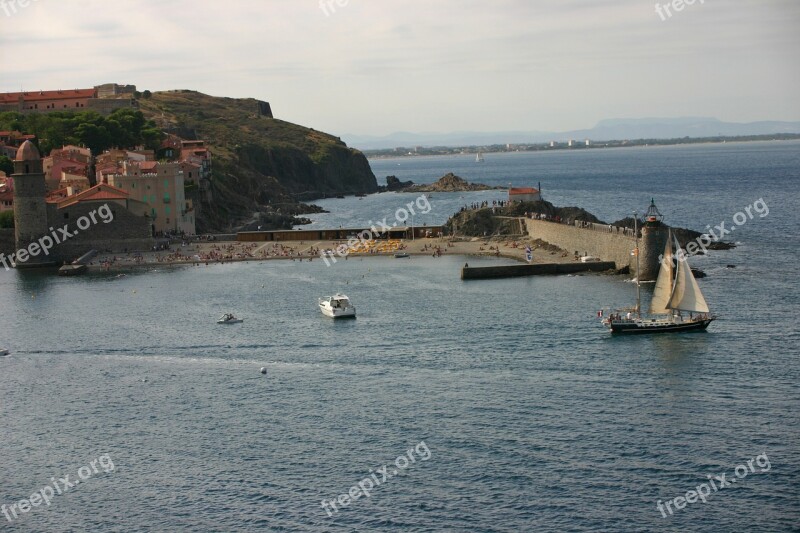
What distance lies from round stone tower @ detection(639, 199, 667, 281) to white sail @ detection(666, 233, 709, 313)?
1365cm

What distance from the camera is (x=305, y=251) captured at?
350 ft

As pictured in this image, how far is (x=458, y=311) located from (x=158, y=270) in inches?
1503

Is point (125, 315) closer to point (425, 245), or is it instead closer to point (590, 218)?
point (425, 245)

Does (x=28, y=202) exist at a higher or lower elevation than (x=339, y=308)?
higher

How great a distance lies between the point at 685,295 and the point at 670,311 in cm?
157

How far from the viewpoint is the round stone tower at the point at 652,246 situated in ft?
257

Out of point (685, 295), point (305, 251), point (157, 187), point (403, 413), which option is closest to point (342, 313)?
point (685, 295)

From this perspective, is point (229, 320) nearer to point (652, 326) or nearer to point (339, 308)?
point (339, 308)

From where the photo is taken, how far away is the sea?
37.2m

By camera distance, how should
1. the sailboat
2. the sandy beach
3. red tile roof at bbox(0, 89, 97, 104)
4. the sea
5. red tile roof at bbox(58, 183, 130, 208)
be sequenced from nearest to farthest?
the sea, the sailboat, the sandy beach, red tile roof at bbox(58, 183, 130, 208), red tile roof at bbox(0, 89, 97, 104)

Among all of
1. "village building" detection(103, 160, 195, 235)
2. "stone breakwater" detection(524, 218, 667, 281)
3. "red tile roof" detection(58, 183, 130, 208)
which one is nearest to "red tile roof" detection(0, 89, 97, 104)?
"village building" detection(103, 160, 195, 235)

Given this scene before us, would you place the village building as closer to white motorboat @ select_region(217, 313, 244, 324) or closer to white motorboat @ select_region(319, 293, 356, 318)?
white motorboat @ select_region(217, 313, 244, 324)

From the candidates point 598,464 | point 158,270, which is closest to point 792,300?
point 598,464

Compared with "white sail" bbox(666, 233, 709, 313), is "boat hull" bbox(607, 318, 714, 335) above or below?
below
